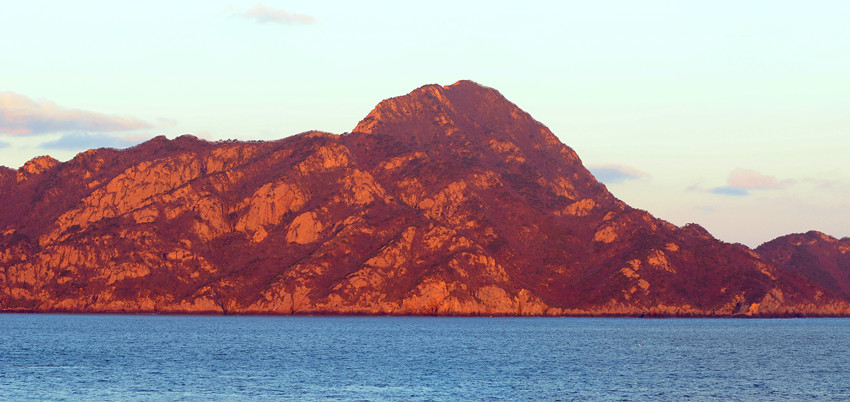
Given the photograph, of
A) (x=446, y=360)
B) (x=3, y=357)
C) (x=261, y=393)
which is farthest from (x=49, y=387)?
(x=446, y=360)

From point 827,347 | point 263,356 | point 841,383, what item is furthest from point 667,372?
point 827,347

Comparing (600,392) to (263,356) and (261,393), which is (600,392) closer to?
(261,393)

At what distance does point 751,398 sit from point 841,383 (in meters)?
23.5

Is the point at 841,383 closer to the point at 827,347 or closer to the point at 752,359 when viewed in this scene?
the point at 752,359

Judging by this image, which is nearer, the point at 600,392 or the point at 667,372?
the point at 600,392

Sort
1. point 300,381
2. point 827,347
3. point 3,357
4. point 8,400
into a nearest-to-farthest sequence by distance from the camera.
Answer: point 8,400 < point 300,381 < point 3,357 < point 827,347

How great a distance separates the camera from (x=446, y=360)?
151 meters

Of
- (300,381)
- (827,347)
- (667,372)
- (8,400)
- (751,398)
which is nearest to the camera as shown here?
(8,400)

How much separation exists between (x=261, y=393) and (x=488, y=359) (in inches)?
2203

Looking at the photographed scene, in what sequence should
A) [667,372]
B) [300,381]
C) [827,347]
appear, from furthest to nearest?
[827,347], [667,372], [300,381]

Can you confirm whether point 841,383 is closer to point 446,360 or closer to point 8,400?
point 446,360

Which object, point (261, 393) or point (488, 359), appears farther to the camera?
point (488, 359)

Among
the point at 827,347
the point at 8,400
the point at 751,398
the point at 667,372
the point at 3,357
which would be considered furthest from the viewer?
the point at 827,347

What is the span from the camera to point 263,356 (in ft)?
510
